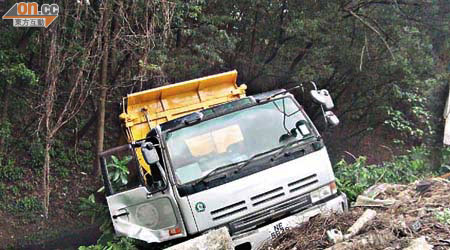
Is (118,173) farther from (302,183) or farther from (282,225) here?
(302,183)

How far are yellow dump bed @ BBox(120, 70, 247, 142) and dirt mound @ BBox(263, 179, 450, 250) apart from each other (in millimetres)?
2729

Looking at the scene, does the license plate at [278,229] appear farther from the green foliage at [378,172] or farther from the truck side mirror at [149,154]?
the green foliage at [378,172]

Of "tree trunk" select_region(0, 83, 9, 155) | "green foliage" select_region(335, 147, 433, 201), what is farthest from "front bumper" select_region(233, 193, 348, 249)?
"tree trunk" select_region(0, 83, 9, 155)

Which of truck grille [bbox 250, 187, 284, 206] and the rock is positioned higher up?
truck grille [bbox 250, 187, 284, 206]

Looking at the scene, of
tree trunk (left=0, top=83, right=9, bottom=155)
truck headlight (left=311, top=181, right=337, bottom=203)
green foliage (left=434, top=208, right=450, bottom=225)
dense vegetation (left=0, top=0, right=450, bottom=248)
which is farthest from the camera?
tree trunk (left=0, top=83, right=9, bottom=155)

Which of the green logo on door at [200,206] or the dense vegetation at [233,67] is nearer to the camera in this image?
the green logo on door at [200,206]

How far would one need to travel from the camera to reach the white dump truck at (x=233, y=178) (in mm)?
4965

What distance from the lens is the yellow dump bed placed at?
6883mm

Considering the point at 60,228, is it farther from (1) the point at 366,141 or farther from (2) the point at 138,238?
(1) the point at 366,141

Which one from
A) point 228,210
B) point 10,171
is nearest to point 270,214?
point 228,210

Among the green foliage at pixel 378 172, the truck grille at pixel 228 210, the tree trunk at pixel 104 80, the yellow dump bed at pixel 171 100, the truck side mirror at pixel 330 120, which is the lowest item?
the green foliage at pixel 378 172

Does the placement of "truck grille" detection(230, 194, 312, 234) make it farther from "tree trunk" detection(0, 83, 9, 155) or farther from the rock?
"tree trunk" detection(0, 83, 9, 155)

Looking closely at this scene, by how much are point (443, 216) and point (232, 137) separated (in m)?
2.34

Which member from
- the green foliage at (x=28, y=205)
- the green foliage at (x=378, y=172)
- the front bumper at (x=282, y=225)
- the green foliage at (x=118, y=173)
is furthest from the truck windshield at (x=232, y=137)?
the green foliage at (x=28, y=205)
